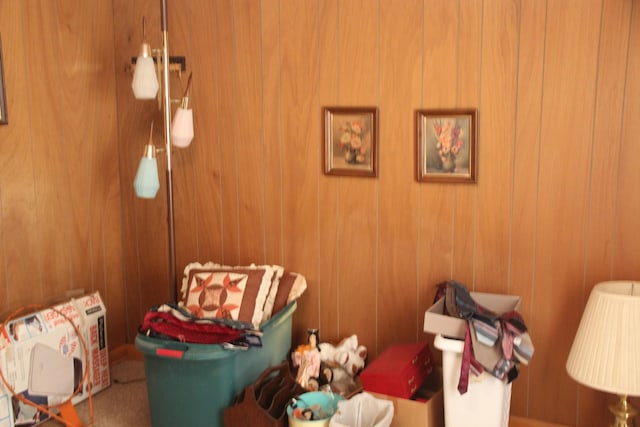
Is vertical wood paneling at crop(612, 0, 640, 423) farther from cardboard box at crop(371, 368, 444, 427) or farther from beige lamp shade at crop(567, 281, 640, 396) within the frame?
cardboard box at crop(371, 368, 444, 427)

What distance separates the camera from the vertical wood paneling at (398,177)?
2629 mm

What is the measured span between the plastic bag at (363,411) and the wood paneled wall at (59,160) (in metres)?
1.47

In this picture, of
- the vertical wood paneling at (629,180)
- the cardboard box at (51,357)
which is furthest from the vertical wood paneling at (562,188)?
the cardboard box at (51,357)

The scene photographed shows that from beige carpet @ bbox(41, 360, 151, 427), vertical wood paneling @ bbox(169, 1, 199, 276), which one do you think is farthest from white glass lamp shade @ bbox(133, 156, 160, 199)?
beige carpet @ bbox(41, 360, 151, 427)

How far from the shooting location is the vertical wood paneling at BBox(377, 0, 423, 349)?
2.63 m

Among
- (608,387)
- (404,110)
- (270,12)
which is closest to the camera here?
(608,387)

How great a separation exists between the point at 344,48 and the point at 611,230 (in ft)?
4.29

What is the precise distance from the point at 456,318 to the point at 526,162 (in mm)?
677

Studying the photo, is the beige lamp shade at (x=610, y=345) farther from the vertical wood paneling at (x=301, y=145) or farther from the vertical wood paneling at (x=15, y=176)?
the vertical wood paneling at (x=15, y=176)

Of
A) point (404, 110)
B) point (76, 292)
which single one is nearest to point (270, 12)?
point (404, 110)

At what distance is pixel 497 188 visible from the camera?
254 centimetres

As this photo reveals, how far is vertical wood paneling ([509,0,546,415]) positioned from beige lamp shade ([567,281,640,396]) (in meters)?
0.39

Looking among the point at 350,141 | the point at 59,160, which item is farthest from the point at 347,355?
the point at 59,160

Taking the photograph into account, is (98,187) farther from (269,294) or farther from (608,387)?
(608,387)
